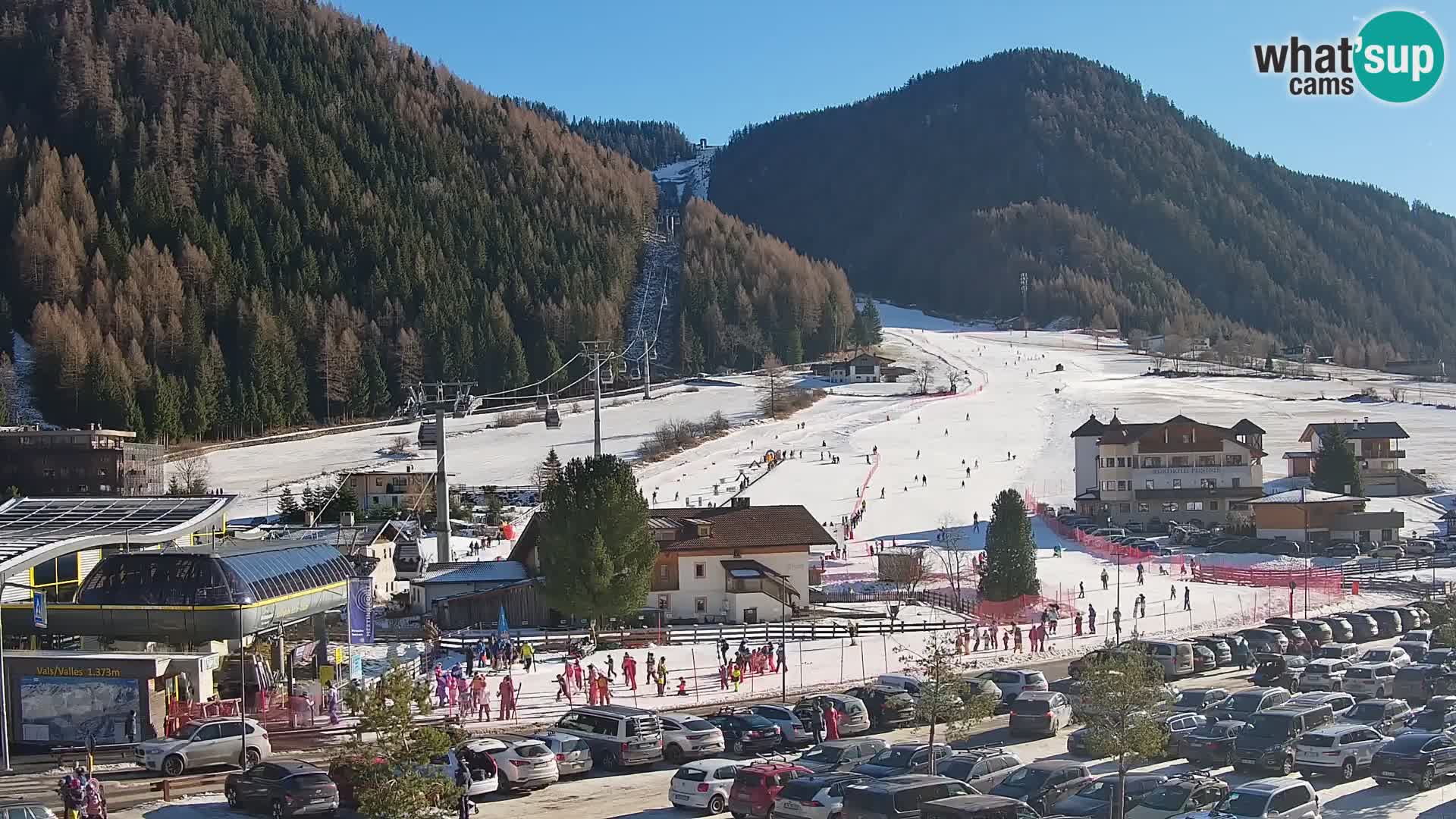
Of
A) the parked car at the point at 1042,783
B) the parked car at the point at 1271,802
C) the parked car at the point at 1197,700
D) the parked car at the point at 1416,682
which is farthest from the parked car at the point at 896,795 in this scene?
the parked car at the point at 1416,682

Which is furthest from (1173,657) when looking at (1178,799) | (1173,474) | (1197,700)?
(1173,474)

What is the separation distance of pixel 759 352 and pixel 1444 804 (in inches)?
5059

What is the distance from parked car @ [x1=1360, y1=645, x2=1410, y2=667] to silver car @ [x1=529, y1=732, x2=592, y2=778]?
646 inches

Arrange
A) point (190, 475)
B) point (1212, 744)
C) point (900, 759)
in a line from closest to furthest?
point (900, 759) < point (1212, 744) < point (190, 475)

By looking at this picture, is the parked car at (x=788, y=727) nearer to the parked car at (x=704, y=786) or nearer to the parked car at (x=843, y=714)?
the parked car at (x=843, y=714)

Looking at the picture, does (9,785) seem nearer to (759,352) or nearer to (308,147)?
(759,352)

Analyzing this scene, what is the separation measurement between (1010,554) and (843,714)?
57.2ft

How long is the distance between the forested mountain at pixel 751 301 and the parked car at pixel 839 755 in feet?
386

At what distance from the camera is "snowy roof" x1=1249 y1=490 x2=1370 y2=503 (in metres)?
57.2

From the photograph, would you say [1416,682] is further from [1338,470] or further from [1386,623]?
[1338,470]

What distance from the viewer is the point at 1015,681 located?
27594 mm

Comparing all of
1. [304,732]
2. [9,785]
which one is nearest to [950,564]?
[304,732]

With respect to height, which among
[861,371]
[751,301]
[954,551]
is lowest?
[954,551]

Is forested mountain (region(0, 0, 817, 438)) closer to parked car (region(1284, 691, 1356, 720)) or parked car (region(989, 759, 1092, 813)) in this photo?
parked car (region(1284, 691, 1356, 720))
